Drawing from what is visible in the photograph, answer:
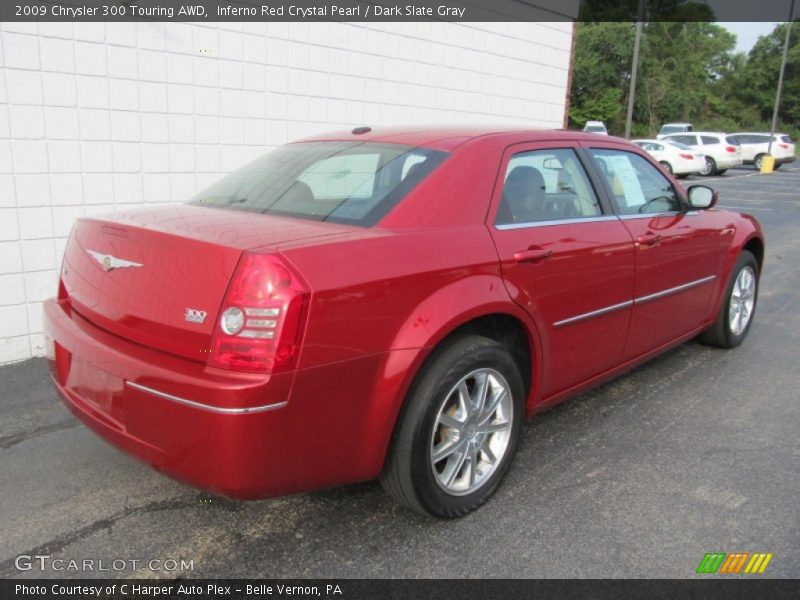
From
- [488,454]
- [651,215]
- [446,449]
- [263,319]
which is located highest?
[651,215]

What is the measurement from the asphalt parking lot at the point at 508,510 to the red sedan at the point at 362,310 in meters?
0.23

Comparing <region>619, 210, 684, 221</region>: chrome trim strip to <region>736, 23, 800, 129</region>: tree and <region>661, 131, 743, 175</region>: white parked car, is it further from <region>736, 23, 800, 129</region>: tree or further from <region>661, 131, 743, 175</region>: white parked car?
<region>736, 23, 800, 129</region>: tree

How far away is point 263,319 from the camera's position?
2.13 meters

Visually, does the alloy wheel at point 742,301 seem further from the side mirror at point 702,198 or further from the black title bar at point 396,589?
the black title bar at point 396,589

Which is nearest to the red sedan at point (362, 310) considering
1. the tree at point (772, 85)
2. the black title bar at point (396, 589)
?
the black title bar at point (396, 589)

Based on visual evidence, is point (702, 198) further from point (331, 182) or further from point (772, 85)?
point (772, 85)

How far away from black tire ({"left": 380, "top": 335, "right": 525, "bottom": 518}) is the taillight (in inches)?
23.0

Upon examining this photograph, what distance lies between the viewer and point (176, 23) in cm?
530

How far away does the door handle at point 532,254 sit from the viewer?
2.88 meters

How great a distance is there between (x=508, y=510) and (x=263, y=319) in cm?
140

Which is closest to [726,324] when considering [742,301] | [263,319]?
[742,301]

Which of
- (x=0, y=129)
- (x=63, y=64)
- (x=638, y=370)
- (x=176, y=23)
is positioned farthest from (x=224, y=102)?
(x=638, y=370)

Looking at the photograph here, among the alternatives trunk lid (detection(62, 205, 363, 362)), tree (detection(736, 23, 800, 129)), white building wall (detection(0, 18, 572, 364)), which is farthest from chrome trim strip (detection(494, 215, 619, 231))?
tree (detection(736, 23, 800, 129))

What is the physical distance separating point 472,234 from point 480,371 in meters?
0.56
